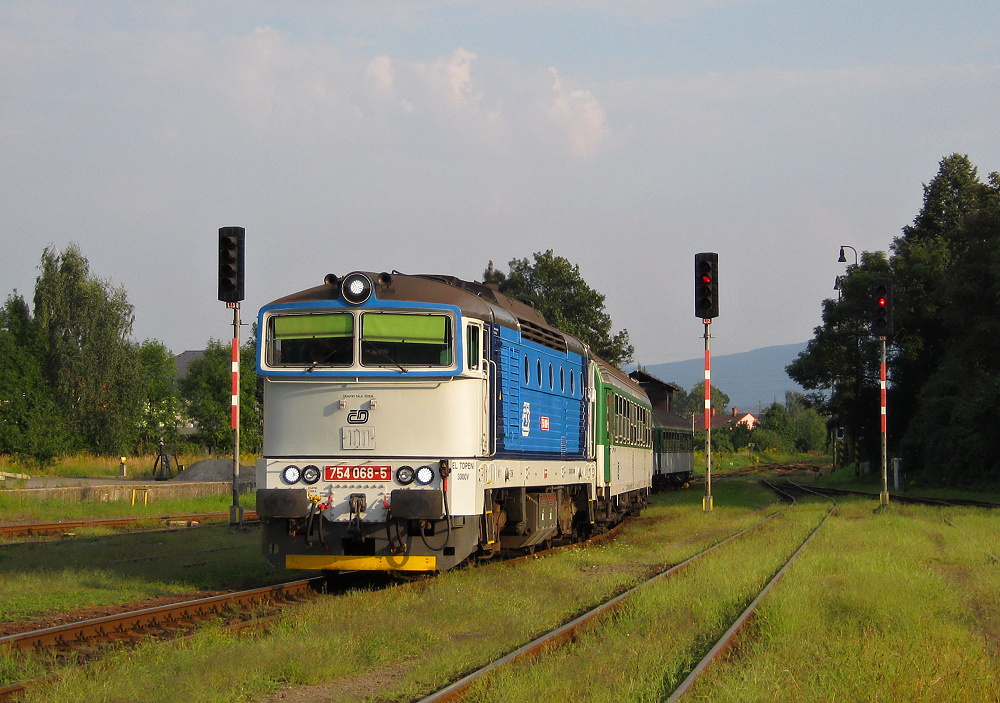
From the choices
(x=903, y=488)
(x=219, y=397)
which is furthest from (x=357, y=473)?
(x=219, y=397)

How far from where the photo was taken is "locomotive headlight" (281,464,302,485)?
12242 millimetres

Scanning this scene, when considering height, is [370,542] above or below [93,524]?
above

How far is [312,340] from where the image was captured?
12570 mm

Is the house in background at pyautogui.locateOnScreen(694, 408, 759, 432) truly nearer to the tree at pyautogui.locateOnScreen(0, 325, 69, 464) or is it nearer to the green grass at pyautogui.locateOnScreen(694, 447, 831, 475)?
the green grass at pyautogui.locateOnScreen(694, 447, 831, 475)

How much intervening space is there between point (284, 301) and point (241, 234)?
252 inches

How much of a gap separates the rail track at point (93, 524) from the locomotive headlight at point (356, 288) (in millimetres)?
11469

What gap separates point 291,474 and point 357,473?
771 mm

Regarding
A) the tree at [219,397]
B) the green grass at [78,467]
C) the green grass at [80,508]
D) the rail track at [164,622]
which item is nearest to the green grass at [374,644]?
the rail track at [164,622]

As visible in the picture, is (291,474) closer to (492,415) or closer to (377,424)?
(377,424)

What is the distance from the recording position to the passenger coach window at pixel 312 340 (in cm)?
1248

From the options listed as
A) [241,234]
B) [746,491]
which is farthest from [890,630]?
[746,491]

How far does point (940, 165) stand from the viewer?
2339 inches

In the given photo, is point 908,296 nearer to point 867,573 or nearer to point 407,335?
point 867,573

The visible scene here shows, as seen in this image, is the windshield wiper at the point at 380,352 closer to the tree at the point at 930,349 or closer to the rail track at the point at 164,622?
the rail track at the point at 164,622
